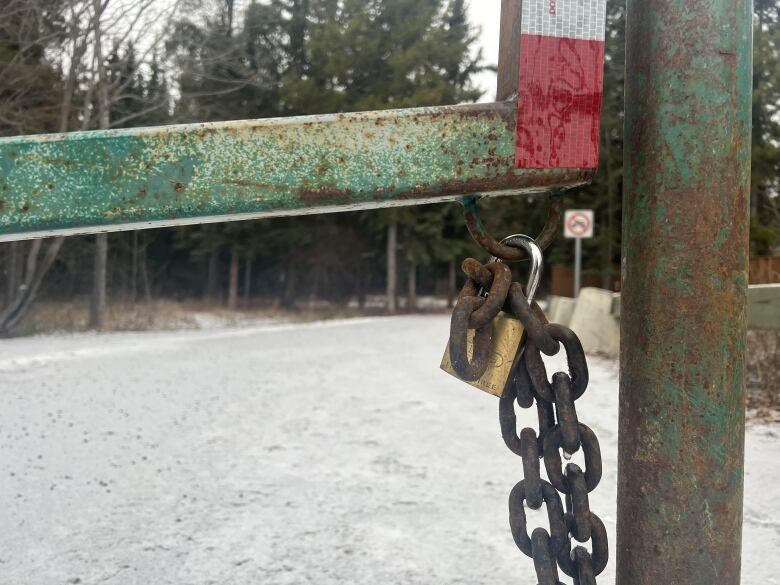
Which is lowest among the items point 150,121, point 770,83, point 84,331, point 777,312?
point 84,331

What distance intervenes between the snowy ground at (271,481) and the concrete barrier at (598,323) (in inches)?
72.1

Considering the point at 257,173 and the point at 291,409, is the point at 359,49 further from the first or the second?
the point at 257,173

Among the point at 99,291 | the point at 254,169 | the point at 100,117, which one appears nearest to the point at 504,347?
the point at 254,169

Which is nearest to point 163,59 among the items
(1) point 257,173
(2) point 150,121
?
(2) point 150,121

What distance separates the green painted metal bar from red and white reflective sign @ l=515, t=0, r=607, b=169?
3 centimetres

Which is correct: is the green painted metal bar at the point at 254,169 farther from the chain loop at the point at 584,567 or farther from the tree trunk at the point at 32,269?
the tree trunk at the point at 32,269

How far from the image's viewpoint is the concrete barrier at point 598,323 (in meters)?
9.27

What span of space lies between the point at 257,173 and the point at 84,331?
1393 centimetres

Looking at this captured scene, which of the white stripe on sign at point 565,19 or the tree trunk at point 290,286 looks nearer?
the white stripe on sign at point 565,19

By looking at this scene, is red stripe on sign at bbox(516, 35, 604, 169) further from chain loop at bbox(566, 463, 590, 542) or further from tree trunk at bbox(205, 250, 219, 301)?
tree trunk at bbox(205, 250, 219, 301)

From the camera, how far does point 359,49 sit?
22844 millimetres

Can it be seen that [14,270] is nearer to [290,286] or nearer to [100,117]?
[100,117]

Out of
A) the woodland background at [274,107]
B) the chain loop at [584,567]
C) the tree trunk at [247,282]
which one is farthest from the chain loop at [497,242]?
the tree trunk at [247,282]

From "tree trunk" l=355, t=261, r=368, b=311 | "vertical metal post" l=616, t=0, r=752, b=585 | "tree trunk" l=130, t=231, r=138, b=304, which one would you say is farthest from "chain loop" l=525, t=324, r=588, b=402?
"tree trunk" l=355, t=261, r=368, b=311
